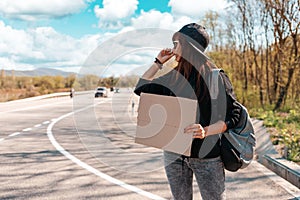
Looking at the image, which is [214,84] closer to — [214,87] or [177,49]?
[214,87]

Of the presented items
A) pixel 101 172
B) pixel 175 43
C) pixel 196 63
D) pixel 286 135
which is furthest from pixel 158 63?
pixel 286 135

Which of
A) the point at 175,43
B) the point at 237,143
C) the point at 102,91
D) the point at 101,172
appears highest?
the point at 175,43

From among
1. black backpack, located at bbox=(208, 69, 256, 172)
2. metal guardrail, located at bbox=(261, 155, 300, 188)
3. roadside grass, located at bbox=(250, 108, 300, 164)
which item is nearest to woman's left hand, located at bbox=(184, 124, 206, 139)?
black backpack, located at bbox=(208, 69, 256, 172)

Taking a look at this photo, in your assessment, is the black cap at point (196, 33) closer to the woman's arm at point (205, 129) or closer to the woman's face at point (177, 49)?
the woman's face at point (177, 49)

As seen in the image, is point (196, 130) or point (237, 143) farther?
point (237, 143)

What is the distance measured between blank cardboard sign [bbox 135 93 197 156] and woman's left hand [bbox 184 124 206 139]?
0.09ft

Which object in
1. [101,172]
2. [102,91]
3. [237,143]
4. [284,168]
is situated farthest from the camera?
[101,172]

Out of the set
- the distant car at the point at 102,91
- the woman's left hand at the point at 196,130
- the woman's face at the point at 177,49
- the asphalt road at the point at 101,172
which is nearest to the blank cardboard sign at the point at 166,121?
the woman's left hand at the point at 196,130

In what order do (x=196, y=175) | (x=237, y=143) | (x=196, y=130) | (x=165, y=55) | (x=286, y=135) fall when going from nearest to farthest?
(x=196, y=130)
(x=237, y=143)
(x=196, y=175)
(x=165, y=55)
(x=286, y=135)

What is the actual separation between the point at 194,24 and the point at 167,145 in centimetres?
86

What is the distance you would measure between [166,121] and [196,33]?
63cm

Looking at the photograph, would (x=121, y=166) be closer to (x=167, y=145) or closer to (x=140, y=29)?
(x=140, y=29)

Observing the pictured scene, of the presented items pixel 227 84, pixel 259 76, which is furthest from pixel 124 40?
pixel 259 76

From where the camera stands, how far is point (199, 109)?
3.03 m
